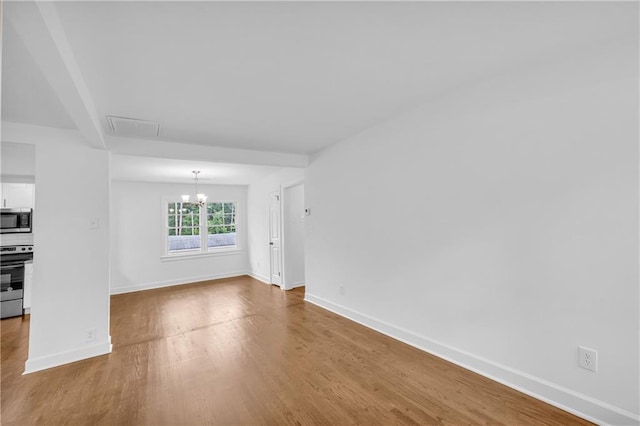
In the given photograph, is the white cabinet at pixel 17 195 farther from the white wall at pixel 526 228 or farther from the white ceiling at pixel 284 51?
the white wall at pixel 526 228

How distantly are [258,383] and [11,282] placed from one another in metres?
4.62

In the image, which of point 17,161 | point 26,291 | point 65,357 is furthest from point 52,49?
point 26,291

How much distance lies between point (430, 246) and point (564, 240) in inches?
41.3

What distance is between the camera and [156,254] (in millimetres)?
6238

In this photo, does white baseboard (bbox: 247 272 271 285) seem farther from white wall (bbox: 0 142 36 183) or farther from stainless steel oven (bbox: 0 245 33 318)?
white wall (bbox: 0 142 36 183)

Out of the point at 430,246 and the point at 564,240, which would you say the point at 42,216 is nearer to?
the point at 430,246

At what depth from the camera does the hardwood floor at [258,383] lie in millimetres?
2020

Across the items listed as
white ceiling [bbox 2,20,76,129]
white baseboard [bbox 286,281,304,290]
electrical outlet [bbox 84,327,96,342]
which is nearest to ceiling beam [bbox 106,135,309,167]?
white ceiling [bbox 2,20,76,129]

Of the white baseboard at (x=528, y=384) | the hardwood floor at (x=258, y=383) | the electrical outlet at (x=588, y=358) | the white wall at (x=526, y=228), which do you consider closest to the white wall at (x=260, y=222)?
the hardwood floor at (x=258, y=383)

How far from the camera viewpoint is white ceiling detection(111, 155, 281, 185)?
438 cm

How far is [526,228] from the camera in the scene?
2.17m

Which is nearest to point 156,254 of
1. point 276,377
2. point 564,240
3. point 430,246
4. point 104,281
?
point 104,281

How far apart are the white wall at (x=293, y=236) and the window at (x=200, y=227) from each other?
7.36ft

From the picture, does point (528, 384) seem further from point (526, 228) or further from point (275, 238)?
point (275, 238)
